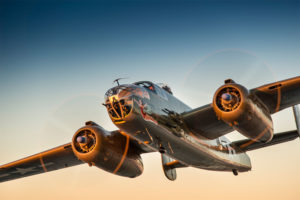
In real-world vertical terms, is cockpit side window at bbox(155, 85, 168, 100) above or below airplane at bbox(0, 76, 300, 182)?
above

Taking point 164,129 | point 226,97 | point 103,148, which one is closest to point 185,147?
point 164,129

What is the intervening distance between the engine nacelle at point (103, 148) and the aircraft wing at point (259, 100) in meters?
3.24

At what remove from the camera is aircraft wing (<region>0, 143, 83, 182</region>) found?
47.0 ft

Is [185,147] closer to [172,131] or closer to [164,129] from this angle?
[172,131]

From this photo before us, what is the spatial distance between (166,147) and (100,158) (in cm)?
281

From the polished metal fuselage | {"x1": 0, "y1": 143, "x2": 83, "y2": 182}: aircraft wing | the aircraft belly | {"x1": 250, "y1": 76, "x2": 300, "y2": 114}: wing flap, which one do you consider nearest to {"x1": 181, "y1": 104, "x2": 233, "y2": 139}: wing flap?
the polished metal fuselage

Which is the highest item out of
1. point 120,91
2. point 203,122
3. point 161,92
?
point 161,92

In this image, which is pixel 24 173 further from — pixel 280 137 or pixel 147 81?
pixel 280 137

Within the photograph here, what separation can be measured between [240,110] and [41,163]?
10.2m

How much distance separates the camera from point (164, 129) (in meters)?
11.0

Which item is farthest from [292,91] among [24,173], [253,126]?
[24,173]

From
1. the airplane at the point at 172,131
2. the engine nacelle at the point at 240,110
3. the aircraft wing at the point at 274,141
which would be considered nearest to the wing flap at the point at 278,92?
the airplane at the point at 172,131

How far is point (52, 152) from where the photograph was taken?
46.6 ft

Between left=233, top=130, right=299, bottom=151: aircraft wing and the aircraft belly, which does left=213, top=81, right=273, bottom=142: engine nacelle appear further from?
left=233, top=130, right=299, bottom=151: aircraft wing
